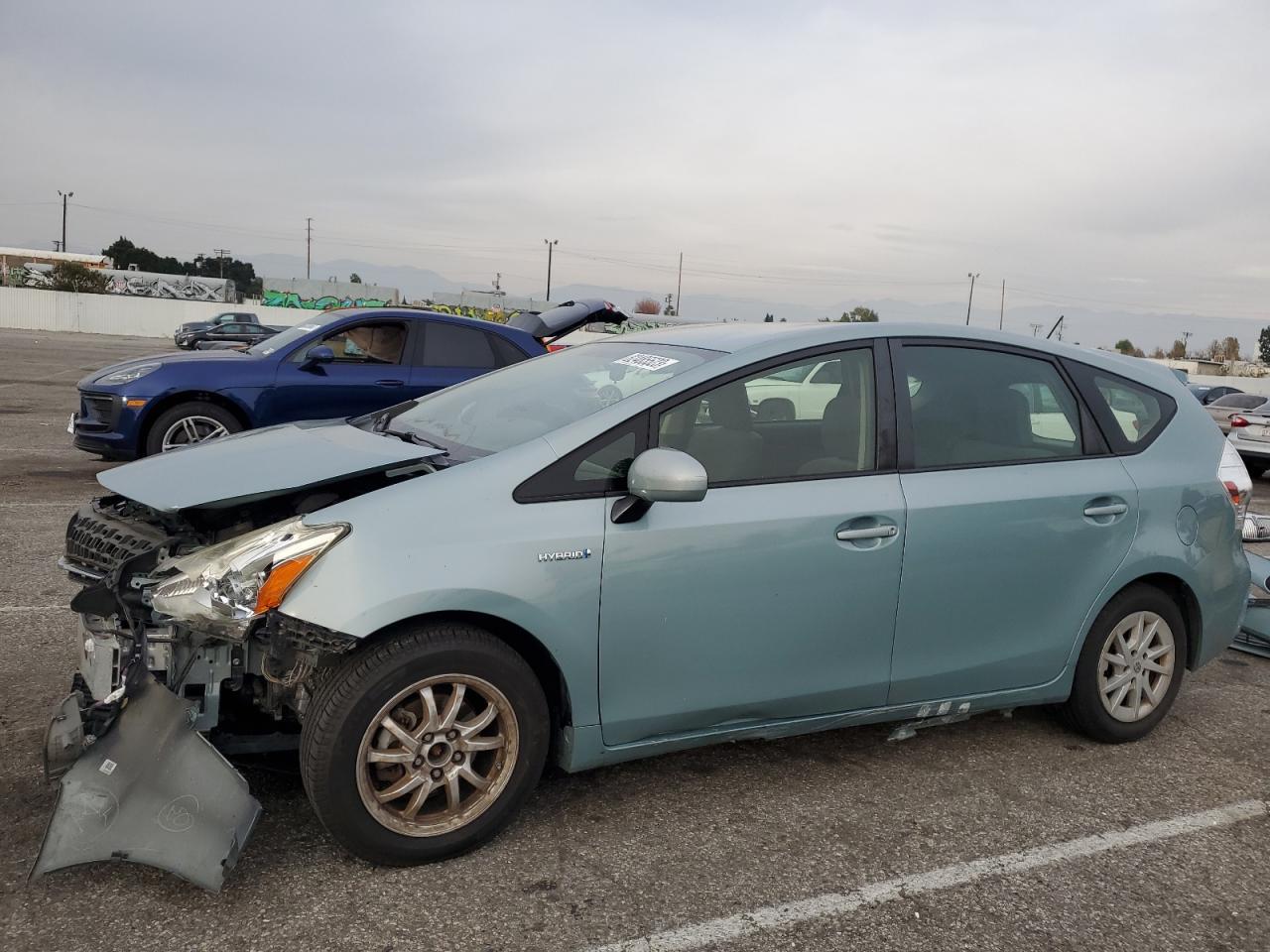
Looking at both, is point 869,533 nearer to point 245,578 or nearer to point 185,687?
point 245,578

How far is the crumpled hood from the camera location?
3.03 m

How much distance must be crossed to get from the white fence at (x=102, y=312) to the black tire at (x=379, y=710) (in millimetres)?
54749

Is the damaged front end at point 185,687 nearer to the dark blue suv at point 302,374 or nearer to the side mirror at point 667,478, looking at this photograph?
the side mirror at point 667,478

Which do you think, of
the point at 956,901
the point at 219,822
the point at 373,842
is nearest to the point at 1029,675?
the point at 956,901

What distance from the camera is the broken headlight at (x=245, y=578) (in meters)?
2.79

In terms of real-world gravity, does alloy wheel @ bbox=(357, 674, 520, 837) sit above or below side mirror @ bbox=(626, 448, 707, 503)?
below

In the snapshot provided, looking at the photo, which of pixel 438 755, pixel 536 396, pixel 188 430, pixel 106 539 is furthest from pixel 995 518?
pixel 188 430

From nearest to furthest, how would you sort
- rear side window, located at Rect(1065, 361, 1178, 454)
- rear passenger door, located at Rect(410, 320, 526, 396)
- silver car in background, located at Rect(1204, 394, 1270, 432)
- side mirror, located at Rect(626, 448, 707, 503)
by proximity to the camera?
1. side mirror, located at Rect(626, 448, 707, 503)
2. rear side window, located at Rect(1065, 361, 1178, 454)
3. rear passenger door, located at Rect(410, 320, 526, 396)
4. silver car in background, located at Rect(1204, 394, 1270, 432)

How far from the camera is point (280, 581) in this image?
2.79 meters

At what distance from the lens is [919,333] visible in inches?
152

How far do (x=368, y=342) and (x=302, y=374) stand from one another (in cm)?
69

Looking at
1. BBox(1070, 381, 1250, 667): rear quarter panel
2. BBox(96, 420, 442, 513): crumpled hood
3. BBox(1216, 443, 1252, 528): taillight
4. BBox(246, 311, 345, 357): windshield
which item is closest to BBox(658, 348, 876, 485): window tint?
BBox(96, 420, 442, 513): crumpled hood

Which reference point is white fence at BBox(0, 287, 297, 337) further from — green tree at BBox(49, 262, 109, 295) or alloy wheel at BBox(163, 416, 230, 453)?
alloy wheel at BBox(163, 416, 230, 453)

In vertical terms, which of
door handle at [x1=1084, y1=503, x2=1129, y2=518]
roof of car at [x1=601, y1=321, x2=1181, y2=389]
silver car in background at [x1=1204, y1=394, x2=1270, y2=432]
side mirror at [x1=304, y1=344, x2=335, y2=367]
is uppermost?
roof of car at [x1=601, y1=321, x2=1181, y2=389]
